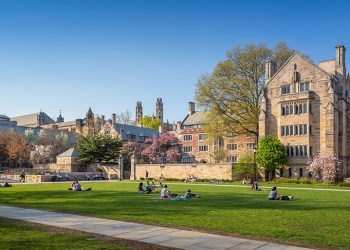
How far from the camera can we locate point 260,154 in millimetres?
49281

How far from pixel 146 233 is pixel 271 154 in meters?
38.2

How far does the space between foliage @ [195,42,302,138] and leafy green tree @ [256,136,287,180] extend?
535 cm

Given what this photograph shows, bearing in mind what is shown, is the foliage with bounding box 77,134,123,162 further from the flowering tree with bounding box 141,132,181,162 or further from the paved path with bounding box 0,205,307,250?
the paved path with bounding box 0,205,307,250

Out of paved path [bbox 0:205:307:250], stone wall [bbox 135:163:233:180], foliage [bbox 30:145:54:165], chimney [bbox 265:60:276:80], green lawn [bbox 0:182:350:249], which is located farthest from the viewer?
foliage [bbox 30:145:54:165]

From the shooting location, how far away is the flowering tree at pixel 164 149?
262 feet

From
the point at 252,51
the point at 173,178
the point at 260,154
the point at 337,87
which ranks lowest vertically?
the point at 173,178

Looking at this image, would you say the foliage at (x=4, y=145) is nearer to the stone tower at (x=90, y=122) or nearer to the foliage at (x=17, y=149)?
the foliage at (x=17, y=149)

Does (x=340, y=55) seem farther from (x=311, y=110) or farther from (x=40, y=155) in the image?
(x=40, y=155)

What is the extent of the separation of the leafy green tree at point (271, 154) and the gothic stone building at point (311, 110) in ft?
4.58

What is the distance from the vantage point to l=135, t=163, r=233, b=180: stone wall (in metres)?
51.3

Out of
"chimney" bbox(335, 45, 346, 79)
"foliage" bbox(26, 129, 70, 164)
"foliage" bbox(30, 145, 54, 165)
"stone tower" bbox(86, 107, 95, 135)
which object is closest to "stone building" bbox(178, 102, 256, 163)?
"chimney" bbox(335, 45, 346, 79)

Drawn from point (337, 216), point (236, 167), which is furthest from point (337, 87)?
point (337, 216)

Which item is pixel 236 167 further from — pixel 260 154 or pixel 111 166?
pixel 111 166

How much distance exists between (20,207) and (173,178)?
38.1m
